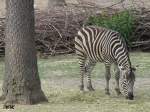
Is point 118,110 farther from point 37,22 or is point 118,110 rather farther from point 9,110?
point 37,22

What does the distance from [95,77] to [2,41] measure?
6.05 meters

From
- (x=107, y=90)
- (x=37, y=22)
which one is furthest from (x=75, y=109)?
(x=37, y=22)

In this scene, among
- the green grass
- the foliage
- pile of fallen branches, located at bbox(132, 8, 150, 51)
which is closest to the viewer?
the green grass

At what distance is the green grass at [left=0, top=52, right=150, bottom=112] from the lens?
36.2 ft

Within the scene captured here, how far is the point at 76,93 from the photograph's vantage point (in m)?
13.0

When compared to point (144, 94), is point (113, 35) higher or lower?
higher

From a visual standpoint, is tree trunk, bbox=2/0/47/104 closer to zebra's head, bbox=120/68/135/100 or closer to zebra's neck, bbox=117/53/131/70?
zebra's head, bbox=120/68/135/100

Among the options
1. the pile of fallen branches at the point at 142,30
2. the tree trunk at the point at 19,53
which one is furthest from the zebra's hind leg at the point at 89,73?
the pile of fallen branches at the point at 142,30

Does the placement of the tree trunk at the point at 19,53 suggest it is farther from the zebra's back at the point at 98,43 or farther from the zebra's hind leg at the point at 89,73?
the zebra's hind leg at the point at 89,73

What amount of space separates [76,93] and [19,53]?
2.25 metres

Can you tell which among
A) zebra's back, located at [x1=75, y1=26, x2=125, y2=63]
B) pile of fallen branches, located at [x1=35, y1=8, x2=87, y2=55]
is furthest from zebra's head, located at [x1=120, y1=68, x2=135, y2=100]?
pile of fallen branches, located at [x1=35, y1=8, x2=87, y2=55]

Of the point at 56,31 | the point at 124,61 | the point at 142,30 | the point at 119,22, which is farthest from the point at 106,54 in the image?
the point at 142,30

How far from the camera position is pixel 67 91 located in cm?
1334

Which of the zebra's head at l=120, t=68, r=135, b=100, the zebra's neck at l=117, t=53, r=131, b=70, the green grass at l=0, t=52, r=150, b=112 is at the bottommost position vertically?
the green grass at l=0, t=52, r=150, b=112
